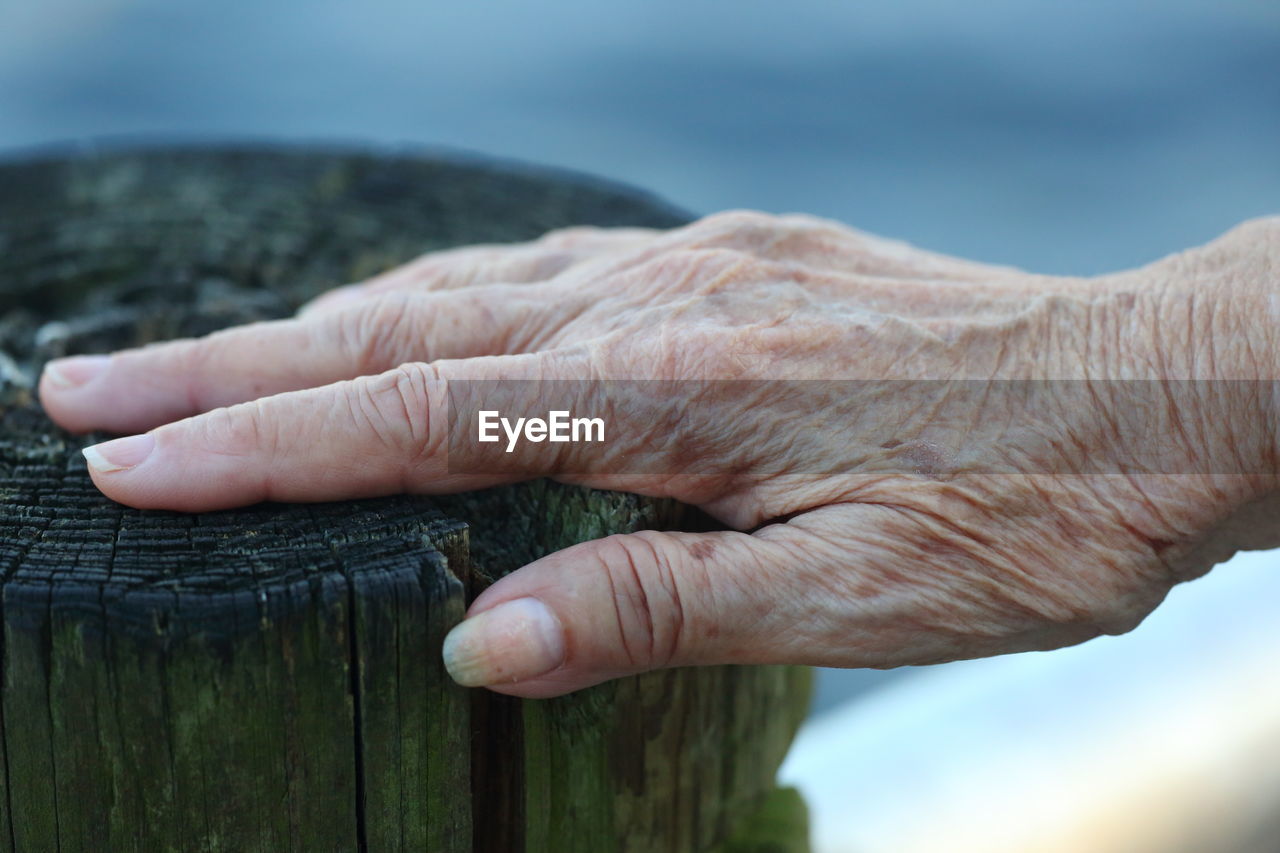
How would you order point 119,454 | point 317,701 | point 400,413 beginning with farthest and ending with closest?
point 400,413, point 119,454, point 317,701

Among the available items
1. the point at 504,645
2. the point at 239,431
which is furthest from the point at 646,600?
the point at 239,431

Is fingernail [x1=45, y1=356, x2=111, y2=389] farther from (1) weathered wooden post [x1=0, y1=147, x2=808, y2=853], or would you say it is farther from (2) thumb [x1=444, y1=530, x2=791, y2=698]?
(2) thumb [x1=444, y1=530, x2=791, y2=698]

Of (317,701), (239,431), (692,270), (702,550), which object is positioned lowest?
(317,701)

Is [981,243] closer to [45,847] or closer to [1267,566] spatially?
[1267,566]

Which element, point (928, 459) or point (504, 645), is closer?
point (504, 645)

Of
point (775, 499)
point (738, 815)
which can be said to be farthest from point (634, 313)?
point (738, 815)

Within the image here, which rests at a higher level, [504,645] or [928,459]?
[928,459]

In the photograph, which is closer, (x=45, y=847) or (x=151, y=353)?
(x=45, y=847)

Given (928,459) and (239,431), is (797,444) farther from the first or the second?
(239,431)

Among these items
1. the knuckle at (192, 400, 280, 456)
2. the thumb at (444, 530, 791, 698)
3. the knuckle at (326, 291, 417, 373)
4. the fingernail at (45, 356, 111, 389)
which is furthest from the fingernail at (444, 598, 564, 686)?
the fingernail at (45, 356, 111, 389)
